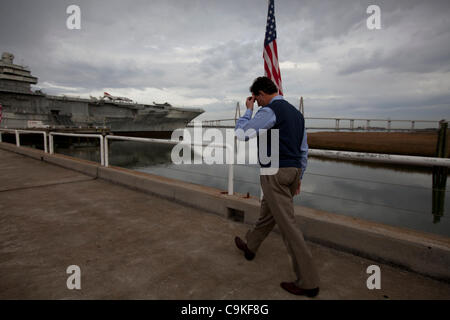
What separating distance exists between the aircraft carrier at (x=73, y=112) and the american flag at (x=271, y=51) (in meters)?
31.7

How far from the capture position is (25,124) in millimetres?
34594

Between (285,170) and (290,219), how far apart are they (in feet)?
1.43

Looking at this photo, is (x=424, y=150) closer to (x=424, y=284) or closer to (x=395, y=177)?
(x=395, y=177)

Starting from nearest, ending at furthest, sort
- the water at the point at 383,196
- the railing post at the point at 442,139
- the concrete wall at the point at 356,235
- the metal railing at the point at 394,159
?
the concrete wall at the point at 356,235, the metal railing at the point at 394,159, the railing post at the point at 442,139, the water at the point at 383,196

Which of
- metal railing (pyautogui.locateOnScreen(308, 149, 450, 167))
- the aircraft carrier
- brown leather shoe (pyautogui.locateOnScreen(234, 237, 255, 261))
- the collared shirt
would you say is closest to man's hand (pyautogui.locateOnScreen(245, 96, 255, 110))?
the collared shirt

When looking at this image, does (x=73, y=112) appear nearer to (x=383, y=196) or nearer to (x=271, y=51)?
(x=383, y=196)

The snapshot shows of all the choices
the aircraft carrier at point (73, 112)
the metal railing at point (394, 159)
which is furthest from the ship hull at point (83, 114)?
the metal railing at point (394, 159)

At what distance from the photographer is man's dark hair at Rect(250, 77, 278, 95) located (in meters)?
2.29

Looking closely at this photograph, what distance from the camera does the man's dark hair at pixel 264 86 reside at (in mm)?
2285

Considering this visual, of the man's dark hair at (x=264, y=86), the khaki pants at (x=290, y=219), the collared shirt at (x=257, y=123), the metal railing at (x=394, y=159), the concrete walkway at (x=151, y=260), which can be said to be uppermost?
the man's dark hair at (x=264, y=86)

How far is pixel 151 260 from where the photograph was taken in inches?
104

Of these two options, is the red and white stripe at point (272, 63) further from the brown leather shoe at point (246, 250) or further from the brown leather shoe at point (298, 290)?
the brown leather shoe at point (298, 290)

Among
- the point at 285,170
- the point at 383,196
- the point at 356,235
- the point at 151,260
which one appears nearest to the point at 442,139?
the point at 383,196
